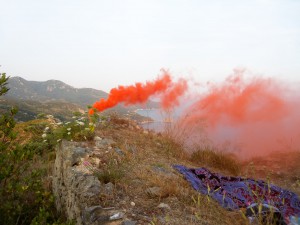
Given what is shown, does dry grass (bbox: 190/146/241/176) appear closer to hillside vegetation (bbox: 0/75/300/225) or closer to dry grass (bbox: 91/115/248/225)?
hillside vegetation (bbox: 0/75/300/225)

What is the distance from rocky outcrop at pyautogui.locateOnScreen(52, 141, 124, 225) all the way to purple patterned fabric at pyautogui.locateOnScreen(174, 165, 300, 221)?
1.77 meters

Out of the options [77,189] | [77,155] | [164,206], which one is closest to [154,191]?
[164,206]

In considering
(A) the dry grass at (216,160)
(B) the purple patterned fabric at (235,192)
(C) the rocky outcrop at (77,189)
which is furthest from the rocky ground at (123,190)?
(A) the dry grass at (216,160)

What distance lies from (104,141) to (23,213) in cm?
275

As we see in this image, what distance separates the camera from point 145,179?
4.64 metres

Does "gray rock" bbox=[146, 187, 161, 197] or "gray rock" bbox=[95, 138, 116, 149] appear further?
"gray rock" bbox=[95, 138, 116, 149]

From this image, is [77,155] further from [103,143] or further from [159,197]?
[159,197]

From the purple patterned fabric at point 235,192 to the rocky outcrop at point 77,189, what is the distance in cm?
177

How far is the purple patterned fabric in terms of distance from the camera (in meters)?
4.52

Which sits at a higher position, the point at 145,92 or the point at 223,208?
the point at 145,92

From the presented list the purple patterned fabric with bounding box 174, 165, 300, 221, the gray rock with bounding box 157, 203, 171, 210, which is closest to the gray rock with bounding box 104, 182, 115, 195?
the gray rock with bounding box 157, 203, 171, 210

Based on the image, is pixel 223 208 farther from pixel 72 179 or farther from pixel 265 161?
pixel 265 161

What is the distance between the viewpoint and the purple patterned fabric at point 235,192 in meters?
4.52

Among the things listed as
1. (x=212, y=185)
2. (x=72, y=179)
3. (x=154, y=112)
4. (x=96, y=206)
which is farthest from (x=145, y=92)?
(x=96, y=206)
